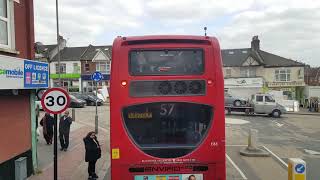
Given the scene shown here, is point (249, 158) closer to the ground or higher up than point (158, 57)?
closer to the ground

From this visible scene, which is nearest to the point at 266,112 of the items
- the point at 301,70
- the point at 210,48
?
the point at 301,70

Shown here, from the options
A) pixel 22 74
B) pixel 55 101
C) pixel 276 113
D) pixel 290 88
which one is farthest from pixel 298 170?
pixel 290 88

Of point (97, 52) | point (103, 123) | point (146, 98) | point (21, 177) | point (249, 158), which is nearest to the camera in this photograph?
point (146, 98)

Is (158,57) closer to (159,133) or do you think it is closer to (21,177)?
(159,133)

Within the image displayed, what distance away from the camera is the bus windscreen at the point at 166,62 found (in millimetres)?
8508

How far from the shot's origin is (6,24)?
11.6m

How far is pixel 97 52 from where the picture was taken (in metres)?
71.1

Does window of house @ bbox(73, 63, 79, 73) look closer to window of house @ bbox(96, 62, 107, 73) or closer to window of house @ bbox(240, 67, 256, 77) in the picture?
window of house @ bbox(96, 62, 107, 73)

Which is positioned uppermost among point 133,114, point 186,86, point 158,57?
point 158,57

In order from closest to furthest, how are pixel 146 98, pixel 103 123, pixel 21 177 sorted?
pixel 146 98 → pixel 21 177 → pixel 103 123

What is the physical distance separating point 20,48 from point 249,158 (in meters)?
9.28

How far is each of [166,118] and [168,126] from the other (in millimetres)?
157

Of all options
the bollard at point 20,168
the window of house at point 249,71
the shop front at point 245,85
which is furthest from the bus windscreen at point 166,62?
the window of house at point 249,71

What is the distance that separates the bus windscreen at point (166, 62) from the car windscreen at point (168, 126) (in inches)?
24.5
